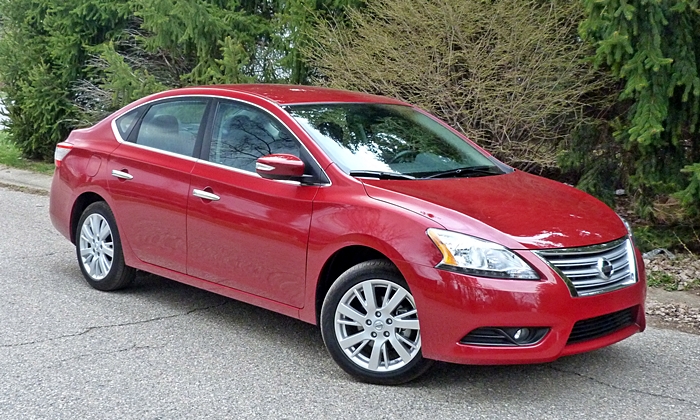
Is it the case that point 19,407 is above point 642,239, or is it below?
below

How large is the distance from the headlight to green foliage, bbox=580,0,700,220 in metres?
3.21

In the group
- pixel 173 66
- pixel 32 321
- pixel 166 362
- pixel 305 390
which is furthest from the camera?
pixel 173 66

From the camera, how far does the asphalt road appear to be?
4289 millimetres

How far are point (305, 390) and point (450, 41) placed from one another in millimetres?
5754

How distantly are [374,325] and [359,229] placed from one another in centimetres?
53

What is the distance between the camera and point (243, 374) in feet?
15.7

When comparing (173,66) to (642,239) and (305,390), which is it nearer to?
(642,239)

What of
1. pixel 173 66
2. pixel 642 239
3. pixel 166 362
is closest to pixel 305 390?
pixel 166 362

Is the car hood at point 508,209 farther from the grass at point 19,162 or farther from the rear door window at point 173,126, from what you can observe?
the grass at point 19,162

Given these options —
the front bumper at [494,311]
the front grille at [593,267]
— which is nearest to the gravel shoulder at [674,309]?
the front grille at [593,267]

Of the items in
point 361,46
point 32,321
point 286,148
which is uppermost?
point 361,46

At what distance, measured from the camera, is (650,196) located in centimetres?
810

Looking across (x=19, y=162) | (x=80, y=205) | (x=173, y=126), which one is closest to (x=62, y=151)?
(x=80, y=205)

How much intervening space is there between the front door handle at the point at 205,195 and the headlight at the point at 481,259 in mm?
1721
